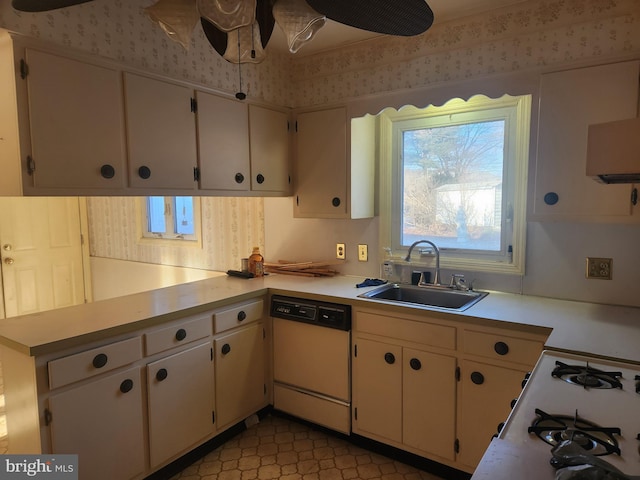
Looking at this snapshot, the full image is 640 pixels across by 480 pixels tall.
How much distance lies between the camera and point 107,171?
2.03m

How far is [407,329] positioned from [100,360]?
1452 mm

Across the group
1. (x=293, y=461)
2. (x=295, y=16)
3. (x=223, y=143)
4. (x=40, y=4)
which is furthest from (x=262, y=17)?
(x=293, y=461)

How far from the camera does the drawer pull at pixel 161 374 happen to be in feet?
6.79

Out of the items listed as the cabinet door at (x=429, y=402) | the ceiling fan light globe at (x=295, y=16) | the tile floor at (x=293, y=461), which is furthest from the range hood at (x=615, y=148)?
the tile floor at (x=293, y=461)

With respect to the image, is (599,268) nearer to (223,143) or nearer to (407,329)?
(407,329)

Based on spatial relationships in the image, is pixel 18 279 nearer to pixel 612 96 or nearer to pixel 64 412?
pixel 64 412

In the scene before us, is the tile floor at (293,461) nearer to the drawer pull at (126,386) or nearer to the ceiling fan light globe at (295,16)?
the drawer pull at (126,386)

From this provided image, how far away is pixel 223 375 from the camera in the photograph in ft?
8.04

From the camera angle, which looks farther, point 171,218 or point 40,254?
point 40,254

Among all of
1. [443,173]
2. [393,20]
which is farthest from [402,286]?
[393,20]

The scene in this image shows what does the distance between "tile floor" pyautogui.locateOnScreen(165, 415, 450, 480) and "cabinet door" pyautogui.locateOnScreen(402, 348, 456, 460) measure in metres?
0.20

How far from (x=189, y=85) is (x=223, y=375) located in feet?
5.45

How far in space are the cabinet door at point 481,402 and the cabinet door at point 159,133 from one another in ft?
5.96

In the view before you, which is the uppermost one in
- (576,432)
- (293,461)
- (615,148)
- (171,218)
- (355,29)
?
(355,29)
